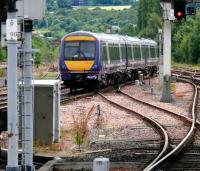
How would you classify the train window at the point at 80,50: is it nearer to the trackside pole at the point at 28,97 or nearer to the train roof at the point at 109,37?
the train roof at the point at 109,37

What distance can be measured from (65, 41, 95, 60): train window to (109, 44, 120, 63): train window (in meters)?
2.81

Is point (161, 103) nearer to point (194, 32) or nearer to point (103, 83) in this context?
point (103, 83)

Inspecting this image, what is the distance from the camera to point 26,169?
31.0 feet

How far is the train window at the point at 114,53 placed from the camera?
117 ft

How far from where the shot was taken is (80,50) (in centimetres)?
3281

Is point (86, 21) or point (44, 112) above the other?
point (86, 21)

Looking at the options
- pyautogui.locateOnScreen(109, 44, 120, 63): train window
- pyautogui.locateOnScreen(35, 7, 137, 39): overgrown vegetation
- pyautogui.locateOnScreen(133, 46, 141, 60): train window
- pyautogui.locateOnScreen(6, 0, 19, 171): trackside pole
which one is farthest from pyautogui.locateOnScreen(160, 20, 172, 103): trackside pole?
pyautogui.locateOnScreen(35, 7, 137, 39): overgrown vegetation

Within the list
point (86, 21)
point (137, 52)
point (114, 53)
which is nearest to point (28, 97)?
point (114, 53)

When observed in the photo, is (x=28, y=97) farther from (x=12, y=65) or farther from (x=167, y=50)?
(x=167, y=50)

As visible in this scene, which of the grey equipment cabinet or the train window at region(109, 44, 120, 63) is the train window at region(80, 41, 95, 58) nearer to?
the train window at region(109, 44, 120, 63)

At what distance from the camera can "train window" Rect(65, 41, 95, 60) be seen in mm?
32750

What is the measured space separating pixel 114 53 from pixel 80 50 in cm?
410

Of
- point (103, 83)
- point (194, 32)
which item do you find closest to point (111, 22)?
point (194, 32)

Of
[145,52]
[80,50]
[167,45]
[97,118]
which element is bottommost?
[97,118]
